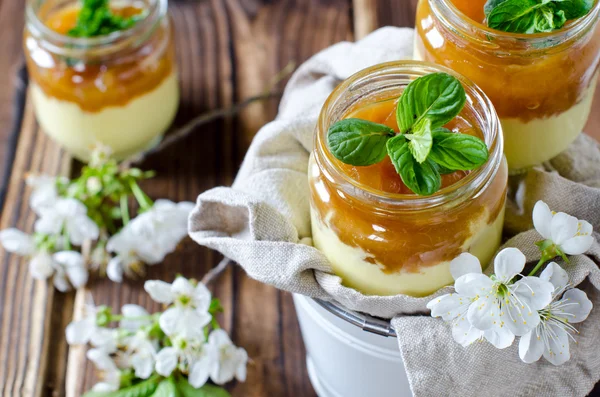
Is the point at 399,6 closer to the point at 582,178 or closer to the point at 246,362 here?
the point at 582,178

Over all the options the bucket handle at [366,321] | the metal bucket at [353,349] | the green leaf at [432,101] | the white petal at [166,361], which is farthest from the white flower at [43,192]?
the green leaf at [432,101]

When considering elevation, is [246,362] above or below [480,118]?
below

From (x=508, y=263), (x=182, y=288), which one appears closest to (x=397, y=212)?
(x=508, y=263)

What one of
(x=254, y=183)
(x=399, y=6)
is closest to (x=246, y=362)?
(x=254, y=183)

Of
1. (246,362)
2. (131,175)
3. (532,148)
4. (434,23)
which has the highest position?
(434,23)

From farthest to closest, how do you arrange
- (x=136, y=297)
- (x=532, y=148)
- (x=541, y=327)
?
(x=136, y=297) < (x=532, y=148) < (x=541, y=327)

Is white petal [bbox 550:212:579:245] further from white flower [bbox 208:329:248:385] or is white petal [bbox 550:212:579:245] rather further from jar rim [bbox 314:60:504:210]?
white flower [bbox 208:329:248:385]
